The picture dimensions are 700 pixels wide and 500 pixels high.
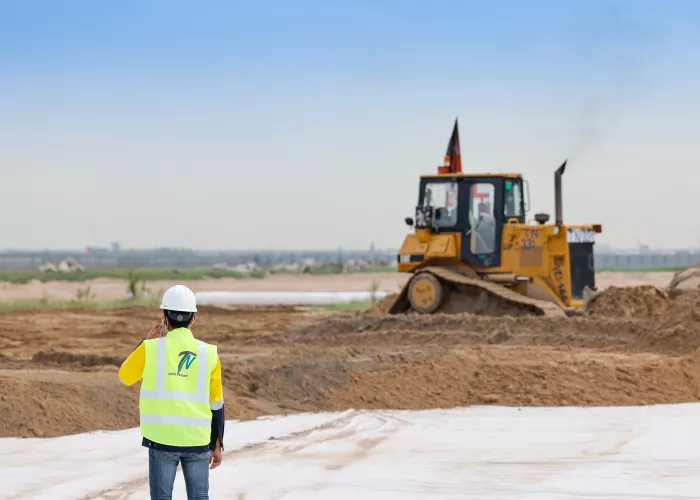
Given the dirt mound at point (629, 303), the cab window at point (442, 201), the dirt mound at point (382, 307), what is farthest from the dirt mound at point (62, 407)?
the dirt mound at point (382, 307)

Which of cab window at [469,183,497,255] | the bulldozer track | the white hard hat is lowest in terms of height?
the bulldozer track

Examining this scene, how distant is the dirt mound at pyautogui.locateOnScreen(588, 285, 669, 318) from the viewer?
22.2m

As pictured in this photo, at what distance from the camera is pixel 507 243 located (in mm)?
22906

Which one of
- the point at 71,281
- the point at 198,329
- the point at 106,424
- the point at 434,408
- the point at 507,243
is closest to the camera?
the point at 106,424

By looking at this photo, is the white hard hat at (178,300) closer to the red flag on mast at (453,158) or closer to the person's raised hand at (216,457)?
the person's raised hand at (216,457)

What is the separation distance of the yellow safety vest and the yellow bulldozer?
54.3 feet

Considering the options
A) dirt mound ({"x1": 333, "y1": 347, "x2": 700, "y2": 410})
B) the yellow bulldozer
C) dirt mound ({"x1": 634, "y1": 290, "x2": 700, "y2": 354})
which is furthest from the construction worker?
the yellow bulldozer

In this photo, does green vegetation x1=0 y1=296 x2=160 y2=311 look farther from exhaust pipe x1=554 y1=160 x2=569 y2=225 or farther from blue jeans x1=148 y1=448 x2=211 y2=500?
blue jeans x1=148 y1=448 x2=211 y2=500

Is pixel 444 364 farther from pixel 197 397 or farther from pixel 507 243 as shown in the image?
pixel 197 397

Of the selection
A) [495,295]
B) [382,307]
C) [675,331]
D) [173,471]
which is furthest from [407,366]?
[382,307]

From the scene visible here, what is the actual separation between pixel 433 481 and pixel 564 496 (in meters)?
1.21

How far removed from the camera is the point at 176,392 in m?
6.03

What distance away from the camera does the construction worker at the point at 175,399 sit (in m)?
6.01

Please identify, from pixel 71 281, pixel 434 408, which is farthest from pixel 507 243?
pixel 71 281
